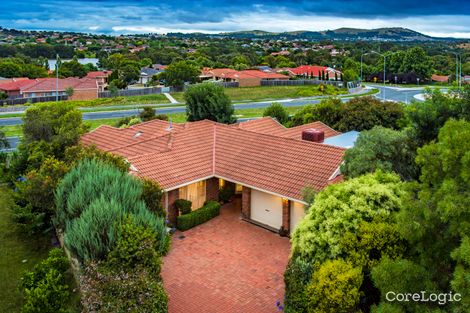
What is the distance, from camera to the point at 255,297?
60.7 feet

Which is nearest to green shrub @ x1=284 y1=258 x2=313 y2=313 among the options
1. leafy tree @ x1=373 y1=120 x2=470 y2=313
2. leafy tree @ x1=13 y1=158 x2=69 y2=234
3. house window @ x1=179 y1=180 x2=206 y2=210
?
leafy tree @ x1=373 y1=120 x2=470 y2=313

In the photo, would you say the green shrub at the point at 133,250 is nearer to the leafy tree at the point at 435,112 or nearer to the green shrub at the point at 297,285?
the green shrub at the point at 297,285

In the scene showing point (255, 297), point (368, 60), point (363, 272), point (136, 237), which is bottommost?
point (255, 297)

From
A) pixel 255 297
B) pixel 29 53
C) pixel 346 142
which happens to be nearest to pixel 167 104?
pixel 346 142

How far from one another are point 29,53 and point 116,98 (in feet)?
371

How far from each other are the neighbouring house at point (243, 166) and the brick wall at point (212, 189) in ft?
0.21

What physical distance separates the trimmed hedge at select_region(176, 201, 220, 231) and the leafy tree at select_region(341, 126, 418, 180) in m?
8.42

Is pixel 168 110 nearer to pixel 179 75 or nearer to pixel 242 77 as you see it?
pixel 179 75

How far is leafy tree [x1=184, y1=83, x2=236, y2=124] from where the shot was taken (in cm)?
4650

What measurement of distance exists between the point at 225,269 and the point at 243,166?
8450mm

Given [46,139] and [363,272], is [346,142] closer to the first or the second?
Answer: [363,272]

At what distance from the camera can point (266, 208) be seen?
2595cm

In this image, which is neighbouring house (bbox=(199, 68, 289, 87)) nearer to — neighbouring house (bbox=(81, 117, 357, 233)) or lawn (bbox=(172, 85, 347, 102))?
lawn (bbox=(172, 85, 347, 102))

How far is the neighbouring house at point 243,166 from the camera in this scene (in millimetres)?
24734
